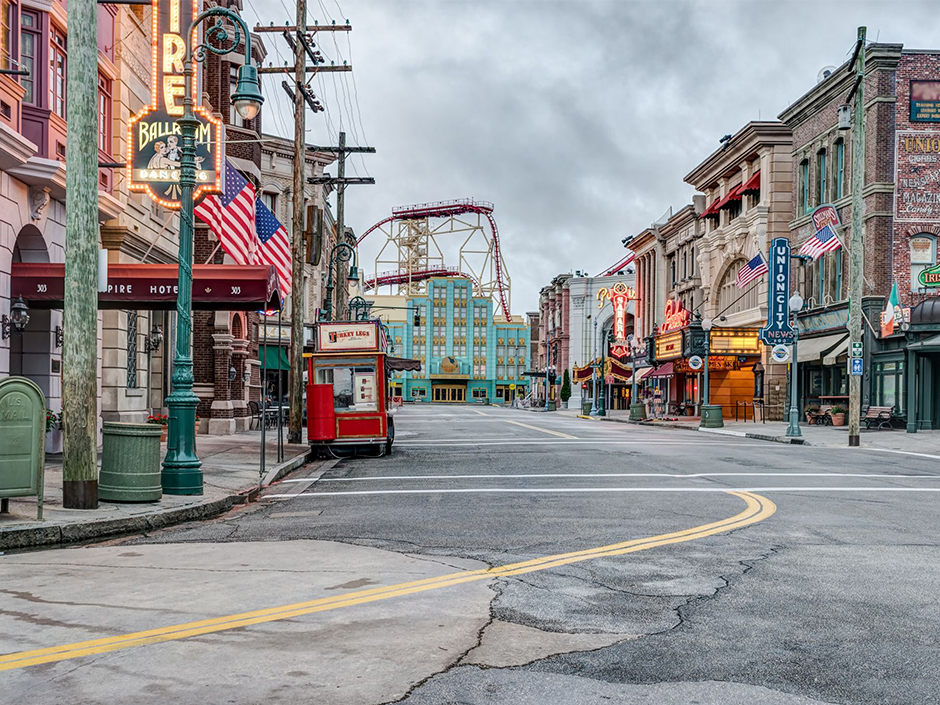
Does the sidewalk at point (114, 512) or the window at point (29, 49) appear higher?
the window at point (29, 49)

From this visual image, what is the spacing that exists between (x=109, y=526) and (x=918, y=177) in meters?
35.1

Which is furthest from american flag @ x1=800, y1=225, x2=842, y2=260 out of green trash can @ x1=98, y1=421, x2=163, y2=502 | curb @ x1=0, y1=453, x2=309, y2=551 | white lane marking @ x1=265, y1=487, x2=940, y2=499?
green trash can @ x1=98, y1=421, x2=163, y2=502

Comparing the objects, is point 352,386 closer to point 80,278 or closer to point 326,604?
point 80,278

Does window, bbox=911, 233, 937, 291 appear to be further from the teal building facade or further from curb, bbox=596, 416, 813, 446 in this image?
the teal building facade

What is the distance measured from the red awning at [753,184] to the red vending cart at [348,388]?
3345 cm

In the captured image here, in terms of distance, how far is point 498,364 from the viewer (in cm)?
14150

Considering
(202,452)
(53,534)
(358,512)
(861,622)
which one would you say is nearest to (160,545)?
(53,534)

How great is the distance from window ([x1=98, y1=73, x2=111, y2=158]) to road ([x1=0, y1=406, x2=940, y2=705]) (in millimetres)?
12160

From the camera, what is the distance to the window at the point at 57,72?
18.2 metres

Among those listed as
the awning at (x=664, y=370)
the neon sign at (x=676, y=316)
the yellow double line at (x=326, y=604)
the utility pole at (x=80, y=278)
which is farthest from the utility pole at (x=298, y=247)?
the awning at (x=664, y=370)

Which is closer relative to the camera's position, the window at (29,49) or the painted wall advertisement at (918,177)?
the window at (29,49)

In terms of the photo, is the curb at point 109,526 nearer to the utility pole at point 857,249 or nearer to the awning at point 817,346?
the utility pole at point 857,249

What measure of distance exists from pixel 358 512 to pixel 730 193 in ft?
150

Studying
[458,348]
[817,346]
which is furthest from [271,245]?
[458,348]
